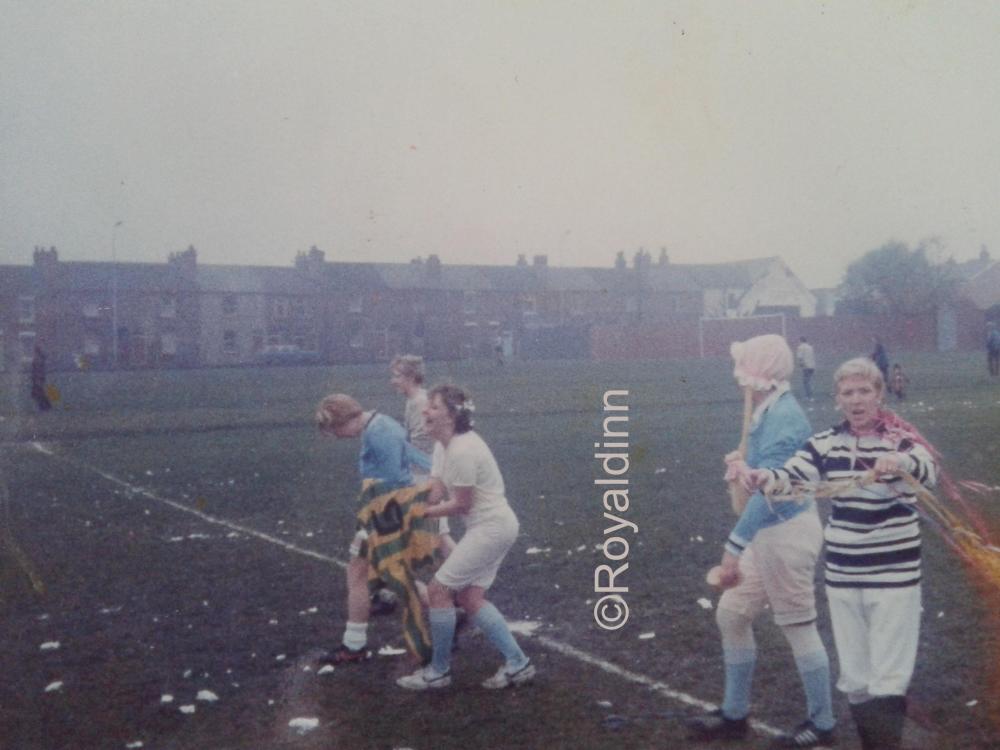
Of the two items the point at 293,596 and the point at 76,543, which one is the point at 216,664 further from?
the point at 76,543

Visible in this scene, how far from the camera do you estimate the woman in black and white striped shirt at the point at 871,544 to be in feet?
12.9

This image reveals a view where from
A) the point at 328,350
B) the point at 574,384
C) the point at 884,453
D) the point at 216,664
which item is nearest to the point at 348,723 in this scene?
the point at 216,664

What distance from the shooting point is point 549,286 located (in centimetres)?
2705

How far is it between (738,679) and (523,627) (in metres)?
2.13

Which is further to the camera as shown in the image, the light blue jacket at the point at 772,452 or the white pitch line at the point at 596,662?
the white pitch line at the point at 596,662

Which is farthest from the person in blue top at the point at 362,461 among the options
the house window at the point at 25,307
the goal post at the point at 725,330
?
the goal post at the point at 725,330

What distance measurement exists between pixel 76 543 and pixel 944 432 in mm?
12492

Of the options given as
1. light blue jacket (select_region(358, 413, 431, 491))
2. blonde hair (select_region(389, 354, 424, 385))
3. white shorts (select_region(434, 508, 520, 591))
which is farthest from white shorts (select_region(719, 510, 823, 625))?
blonde hair (select_region(389, 354, 424, 385))

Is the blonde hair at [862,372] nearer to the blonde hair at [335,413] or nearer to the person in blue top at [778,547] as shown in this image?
the person in blue top at [778,547]

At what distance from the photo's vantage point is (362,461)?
608 centimetres

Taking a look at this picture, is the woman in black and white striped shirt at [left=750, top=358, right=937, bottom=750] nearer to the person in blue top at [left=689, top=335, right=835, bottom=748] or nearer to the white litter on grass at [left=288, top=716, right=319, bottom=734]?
the person in blue top at [left=689, top=335, right=835, bottom=748]

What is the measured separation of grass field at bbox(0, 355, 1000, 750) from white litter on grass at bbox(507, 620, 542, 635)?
0.05 metres

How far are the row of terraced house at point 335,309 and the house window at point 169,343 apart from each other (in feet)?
0.27

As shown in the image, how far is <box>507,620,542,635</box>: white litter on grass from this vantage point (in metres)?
6.36
